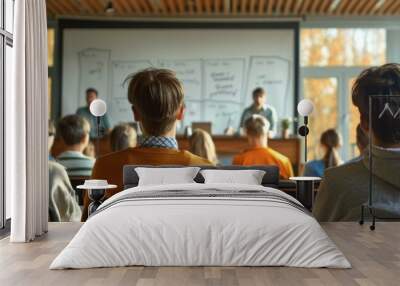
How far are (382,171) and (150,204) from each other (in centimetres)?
285

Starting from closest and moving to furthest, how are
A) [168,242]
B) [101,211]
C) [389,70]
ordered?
[168,242] < [101,211] < [389,70]

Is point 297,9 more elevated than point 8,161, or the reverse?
point 297,9

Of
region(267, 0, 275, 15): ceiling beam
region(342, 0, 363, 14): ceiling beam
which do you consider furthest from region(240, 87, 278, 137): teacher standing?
region(342, 0, 363, 14): ceiling beam

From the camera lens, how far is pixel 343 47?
12.5 m

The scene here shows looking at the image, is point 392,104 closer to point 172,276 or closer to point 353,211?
point 353,211

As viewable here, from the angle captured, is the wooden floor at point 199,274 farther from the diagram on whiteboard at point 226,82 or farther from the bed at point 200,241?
the diagram on whiteboard at point 226,82

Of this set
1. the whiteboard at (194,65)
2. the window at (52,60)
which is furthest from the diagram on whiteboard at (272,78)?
the window at (52,60)

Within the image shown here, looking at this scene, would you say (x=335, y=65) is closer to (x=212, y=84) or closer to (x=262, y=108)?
(x=262, y=108)

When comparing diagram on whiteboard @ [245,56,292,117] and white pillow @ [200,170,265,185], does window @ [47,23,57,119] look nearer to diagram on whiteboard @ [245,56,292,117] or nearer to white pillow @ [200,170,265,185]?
diagram on whiteboard @ [245,56,292,117]

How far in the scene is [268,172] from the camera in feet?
21.2

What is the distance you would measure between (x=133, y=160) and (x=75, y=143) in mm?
1104

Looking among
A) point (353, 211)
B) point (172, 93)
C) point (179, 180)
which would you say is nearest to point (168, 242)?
point (179, 180)

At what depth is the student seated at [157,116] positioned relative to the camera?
6.27 metres

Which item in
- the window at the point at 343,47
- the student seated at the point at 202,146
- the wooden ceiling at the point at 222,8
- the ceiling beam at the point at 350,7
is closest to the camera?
the student seated at the point at 202,146
